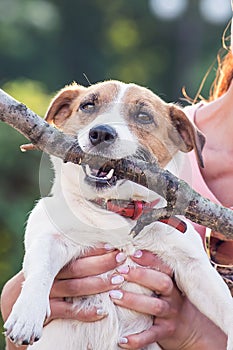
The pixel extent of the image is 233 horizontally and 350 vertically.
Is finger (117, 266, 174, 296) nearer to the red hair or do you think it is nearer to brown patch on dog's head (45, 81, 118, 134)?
brown patch on dog's head (45, 81, 118, 134)

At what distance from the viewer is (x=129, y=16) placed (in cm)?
1931

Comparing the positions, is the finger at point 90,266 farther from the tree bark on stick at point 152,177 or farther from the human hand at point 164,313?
the tree bark on stick at point 152,177

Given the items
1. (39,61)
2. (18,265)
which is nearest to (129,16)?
(39,61)

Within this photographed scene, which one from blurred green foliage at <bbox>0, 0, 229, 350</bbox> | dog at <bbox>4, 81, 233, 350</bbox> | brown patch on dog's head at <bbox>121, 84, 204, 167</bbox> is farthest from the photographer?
blurred green foliage at <bbox>0, 0, 229, 350</bbox>

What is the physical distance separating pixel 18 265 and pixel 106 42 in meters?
12.1

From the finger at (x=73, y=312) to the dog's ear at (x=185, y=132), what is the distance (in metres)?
0.66

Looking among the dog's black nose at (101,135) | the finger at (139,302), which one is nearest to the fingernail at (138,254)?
the finger at (139,302)

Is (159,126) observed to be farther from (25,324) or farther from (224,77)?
(25,324)

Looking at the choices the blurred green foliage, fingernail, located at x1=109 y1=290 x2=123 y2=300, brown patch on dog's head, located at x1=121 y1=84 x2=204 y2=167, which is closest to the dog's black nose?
brown patch on dog's head, located at x1=121 y1=84 x2=204 y2=167

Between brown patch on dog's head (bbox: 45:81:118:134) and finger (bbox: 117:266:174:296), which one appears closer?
finger (bbox: 117:266:174:296)

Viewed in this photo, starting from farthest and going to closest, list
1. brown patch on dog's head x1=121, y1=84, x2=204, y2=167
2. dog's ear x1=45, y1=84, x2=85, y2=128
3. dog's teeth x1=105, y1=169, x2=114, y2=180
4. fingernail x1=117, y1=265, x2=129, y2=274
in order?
dog's ear x1=45, y1=84, x2=85, y2=128 → brown patch on dog's head x1=121, y1=84, x2=204, y2=167 → fingernail x1=117, y1=265, x2=129, y2=274 → dog's teeth x1=105, y1=169, x2=114, y2=180

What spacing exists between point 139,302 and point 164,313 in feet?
0.37

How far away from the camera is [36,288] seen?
8.82 ft

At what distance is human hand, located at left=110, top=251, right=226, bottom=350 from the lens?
2922 mm
